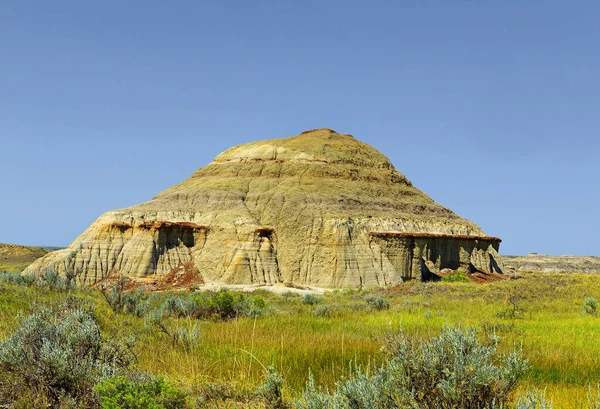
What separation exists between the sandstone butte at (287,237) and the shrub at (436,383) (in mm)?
41773

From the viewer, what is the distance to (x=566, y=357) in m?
9.27

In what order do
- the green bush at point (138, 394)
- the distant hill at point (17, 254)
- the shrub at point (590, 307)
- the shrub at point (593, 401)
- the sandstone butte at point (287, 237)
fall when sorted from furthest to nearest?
the distant hill at point (17, 254) < the sandstone butte at point (287, 237) < the shrub at point (590, 307) < the green bush at point (138, 394) < the shrub at point (593, 401)

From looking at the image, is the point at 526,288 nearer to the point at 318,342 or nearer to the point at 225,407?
the point at 318,342

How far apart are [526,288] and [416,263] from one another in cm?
2223

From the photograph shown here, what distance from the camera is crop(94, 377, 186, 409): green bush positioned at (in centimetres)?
475

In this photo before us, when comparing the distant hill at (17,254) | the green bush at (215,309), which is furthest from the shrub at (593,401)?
the distant hill at (17,254)

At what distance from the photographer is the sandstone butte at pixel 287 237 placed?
47.7m

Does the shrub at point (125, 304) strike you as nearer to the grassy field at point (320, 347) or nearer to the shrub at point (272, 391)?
the grassy field at point (320, 347)

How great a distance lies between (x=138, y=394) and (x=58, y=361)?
1459mm

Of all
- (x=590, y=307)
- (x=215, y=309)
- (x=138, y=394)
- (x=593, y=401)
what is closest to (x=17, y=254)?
(x=215, y=309)

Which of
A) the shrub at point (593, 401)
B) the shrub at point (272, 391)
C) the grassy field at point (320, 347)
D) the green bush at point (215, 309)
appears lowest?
the green bush at point (215, 309)

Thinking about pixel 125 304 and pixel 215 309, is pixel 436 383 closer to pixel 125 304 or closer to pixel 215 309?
pixel 125 304

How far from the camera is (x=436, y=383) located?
4.42 metres

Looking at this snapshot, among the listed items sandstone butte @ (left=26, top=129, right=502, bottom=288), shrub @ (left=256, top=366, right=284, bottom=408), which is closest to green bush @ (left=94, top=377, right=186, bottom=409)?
shrub @ (left=256, top=366, right=284, bottom=408)
